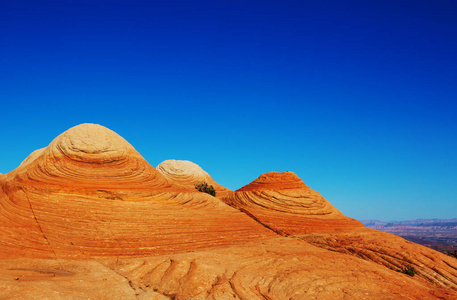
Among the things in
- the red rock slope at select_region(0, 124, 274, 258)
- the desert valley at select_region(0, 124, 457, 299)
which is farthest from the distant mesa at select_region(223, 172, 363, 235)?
the red rock slope at select_region(0, 124, 274, 258)

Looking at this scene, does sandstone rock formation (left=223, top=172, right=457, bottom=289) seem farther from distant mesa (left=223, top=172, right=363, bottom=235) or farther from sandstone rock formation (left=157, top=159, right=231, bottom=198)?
sandstone rock formation (left=157, top=159, right=231, bottom=198)

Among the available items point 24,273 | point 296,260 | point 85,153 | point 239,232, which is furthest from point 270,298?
point 85,153

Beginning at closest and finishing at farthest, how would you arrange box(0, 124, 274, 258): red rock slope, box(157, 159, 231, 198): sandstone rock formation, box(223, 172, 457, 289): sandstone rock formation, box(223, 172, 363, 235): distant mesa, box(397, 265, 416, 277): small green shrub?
box(397, 265, 416, 277): small green shrub
box(223, 172, 457, 289): sandstone rock formation
box(0, 124, 274, 258): red rock slope
box(223, 172, 363, 235): distant mesa
box(157, 159, 231, 198): sandstone rock formation

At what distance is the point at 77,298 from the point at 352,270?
1242 centimetres

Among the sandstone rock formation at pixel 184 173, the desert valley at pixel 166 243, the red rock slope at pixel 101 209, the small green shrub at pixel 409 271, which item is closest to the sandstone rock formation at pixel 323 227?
the desert valley at pixel 166 243

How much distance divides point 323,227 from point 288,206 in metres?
4.68

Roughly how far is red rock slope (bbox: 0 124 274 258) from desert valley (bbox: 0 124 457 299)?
0.10m

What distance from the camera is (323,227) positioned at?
3159 cm

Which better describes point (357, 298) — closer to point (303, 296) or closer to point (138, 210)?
point (303, 296)

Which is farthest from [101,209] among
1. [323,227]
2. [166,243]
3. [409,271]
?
[409,271]

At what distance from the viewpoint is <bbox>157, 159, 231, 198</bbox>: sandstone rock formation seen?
6322 centimetres

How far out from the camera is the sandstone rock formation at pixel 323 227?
20031mm

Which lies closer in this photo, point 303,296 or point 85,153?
point 303,296

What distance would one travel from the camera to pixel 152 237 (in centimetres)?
2245
